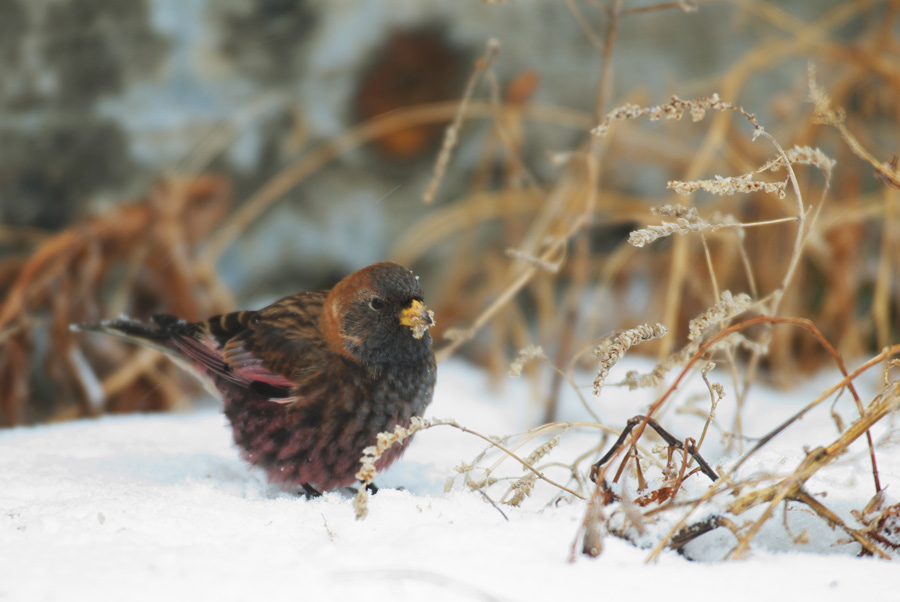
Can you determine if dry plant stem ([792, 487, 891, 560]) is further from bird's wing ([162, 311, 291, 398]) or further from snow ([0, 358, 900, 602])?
bird's wing ([162, 311, 291, 398])

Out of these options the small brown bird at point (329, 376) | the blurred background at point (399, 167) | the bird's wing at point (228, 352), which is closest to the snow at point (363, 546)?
the small brown bird at point (329, 376)

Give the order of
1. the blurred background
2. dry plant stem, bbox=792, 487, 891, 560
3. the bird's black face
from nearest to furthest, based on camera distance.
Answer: dry plant stem, bbox=792, 487, 891, 560
the bird's black face
the blurred background

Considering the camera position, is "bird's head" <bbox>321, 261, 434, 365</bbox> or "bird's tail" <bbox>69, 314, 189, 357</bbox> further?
"bird's tail" <bbox>69, 314, 189, 357</bbox>

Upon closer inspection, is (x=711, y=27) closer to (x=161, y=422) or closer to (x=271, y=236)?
(x=271, y=236)

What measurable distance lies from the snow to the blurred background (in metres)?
1.51

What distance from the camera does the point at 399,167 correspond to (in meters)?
4.09

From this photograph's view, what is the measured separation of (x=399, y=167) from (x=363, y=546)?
3001 mm

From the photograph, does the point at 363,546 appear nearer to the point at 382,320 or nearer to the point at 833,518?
the point at 833,518

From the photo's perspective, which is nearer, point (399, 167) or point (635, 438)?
point (635, 438)

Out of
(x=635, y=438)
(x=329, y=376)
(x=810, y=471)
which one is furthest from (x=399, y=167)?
(x=810, y=471)

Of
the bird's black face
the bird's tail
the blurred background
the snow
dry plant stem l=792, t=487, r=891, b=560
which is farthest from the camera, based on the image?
the blurred background

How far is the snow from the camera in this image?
118 centimetres

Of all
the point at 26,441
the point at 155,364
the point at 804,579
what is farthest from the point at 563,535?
the point at 155,364

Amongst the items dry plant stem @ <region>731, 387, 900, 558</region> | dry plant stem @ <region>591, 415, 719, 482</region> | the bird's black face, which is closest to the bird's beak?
the bird's black face
